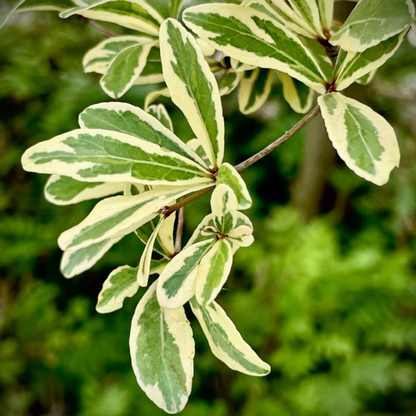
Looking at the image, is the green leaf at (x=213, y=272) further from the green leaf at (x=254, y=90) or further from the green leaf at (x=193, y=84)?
the green leaf at (x=254, y=90)

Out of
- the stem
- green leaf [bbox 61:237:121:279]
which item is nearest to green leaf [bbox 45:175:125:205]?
green leaf [bbox 61:237:121:279]

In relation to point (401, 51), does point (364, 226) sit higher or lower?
lower

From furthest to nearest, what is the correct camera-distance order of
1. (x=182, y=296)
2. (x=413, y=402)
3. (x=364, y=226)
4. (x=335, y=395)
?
(x=364, y=226)
(x=413, y=402)
(x=335, y=395)
(x=182, y=296)

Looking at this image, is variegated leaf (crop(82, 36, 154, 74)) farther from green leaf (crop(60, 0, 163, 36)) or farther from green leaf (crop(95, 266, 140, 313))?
green leaf (crop(95, 266, 140, 313))

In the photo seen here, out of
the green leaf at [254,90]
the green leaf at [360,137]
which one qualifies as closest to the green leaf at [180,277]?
the green leaf at [360,137]

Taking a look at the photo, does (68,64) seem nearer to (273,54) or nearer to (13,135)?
(13,135)

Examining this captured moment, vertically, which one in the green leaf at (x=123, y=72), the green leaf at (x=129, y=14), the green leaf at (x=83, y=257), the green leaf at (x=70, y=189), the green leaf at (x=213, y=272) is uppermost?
the green leaf at (x=129, y=14)

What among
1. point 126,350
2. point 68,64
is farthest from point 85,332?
point 68,64
